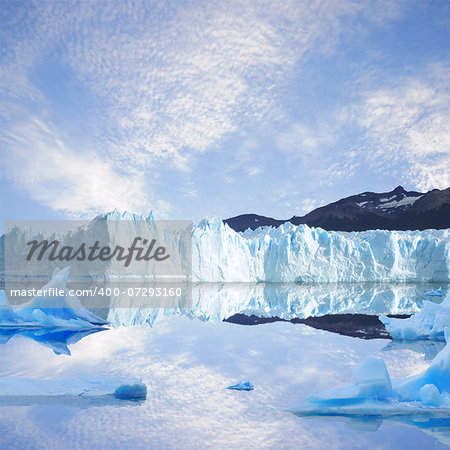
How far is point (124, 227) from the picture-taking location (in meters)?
22.1

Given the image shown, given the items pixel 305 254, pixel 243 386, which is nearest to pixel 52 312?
pixel 243 386

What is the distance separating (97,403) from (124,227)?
1942 centimetres

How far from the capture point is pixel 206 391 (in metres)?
3.65

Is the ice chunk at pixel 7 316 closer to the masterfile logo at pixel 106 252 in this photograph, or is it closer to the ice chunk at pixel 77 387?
the ice chunk at pixel 77 387

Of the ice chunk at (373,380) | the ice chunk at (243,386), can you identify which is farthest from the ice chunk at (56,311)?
the ice chunk at (373,380)

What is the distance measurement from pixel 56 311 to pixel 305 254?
51.6ft

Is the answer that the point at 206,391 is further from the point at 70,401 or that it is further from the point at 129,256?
the point at 129,256

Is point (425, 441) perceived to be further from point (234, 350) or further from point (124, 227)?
point (124, 227)

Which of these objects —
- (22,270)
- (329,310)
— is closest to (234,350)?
(329,310)

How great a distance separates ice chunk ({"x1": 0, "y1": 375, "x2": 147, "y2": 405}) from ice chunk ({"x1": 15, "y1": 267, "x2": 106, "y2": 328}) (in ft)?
14.0

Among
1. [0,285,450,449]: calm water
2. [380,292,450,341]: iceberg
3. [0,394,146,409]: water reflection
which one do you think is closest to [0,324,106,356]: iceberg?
[0,285,450,449]: calm water

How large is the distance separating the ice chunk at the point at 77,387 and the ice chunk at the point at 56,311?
14.0 feet

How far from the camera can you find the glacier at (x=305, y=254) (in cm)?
2164

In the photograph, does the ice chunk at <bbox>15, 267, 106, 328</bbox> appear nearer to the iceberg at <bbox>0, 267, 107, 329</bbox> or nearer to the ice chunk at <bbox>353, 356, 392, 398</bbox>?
the iceberg at <bbox>0, 267, 107, 329</bbox>
